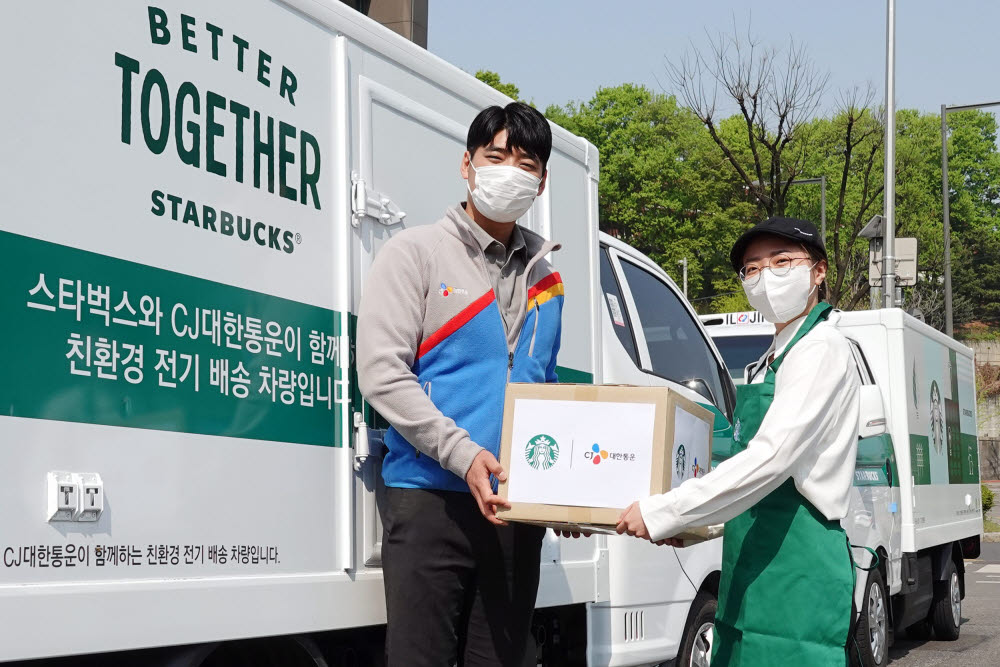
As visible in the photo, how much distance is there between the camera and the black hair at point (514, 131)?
350 cm

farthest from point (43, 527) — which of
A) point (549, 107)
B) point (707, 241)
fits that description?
point (549, 107)

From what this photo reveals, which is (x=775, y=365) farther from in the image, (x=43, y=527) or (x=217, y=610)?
(x=43, y=527)

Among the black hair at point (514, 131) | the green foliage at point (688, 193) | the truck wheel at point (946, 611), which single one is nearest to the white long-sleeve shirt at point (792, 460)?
the black hair at point (514, 131)

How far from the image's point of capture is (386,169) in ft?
12.2

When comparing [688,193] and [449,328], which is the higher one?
[688,193]

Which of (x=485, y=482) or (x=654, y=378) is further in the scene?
(x=654, y=378)

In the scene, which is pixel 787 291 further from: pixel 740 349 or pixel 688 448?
pixel 740 349

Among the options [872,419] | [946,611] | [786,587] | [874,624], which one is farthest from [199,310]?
[946,611]

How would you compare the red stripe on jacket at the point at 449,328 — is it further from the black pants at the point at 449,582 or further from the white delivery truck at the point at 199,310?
the black pants at the point at 449,582

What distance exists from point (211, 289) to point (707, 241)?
41.0 m

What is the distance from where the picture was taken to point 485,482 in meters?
3.19

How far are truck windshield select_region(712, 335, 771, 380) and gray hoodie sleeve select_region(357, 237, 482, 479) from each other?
308 inches

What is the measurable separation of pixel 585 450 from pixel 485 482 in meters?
0.27

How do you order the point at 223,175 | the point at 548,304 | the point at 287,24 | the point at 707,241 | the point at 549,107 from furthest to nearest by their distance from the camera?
the point at 549,107, the point at 707,241, the point at 548,304, the point at 287,24, the point at 223,175
